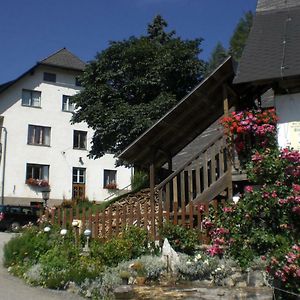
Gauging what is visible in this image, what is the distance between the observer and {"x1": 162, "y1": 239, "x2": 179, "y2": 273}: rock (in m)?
9.01

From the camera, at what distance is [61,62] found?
132ft

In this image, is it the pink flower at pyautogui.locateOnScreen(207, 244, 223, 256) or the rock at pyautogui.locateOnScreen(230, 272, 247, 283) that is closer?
the rock at pyautogui.locateOnScreen(230, 272, 247, 283)

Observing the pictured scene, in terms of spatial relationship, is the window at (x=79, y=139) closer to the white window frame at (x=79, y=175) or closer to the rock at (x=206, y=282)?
the white window frame at (x=79, y=175)

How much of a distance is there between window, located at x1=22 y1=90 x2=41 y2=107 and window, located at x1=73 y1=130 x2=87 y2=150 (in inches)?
152

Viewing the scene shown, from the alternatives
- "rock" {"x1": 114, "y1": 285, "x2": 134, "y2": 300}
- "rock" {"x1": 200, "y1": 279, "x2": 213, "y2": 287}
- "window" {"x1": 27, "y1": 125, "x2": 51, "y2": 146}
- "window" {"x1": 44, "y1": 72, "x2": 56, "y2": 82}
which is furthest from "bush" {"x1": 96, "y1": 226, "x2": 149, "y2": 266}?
"window" {"x1": 44, "y1": 72, "x2": 56, "y2": 82}

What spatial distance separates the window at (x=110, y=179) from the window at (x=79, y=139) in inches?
113

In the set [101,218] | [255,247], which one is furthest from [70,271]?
[255,247]

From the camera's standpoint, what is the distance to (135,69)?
2397 cm

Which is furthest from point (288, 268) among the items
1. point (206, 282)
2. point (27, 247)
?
point (27, 247)

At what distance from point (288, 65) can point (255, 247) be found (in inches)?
148

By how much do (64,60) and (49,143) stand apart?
7.13m

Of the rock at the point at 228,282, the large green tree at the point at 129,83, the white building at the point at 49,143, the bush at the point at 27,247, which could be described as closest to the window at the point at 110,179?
the white building at the point at 49,143

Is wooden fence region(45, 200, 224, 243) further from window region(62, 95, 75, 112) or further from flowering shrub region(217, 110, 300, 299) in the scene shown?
window region(62, 95, 75, 112)

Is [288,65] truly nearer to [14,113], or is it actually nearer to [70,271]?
[70,271]
